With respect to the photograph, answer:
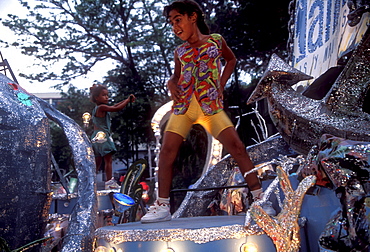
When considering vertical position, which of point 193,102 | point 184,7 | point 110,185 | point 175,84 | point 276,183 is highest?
point 184,7

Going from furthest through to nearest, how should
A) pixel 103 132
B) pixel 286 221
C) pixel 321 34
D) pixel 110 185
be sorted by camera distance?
pixel 103 132 < pixel 110 185 < pixel 321 34 < pixel 286 221

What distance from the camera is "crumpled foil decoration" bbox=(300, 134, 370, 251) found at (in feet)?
3.14

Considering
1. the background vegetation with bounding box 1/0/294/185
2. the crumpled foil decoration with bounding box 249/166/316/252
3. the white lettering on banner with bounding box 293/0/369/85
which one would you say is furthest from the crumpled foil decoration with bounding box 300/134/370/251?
the background vegetation with bounding box 1/0/294/185

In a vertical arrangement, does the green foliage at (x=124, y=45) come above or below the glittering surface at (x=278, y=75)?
above

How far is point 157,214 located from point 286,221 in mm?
1024

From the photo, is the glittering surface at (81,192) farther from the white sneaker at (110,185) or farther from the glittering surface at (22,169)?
the white sneaker at (110,185)

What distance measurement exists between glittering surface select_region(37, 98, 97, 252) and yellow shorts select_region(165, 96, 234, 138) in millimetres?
573

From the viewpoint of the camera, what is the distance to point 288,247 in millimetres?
1474

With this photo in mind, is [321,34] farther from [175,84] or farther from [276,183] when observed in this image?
[276,183]

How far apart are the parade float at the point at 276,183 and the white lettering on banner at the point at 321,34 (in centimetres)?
13

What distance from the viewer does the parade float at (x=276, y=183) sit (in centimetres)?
101

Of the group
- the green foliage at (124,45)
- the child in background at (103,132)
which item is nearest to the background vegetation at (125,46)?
the green foliage at (124,45)

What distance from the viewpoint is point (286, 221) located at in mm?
1480

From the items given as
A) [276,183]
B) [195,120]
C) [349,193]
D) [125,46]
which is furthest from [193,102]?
[125,46]
